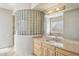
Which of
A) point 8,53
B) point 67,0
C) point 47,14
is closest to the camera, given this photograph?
point 67,0

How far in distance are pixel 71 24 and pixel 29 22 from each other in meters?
0.63

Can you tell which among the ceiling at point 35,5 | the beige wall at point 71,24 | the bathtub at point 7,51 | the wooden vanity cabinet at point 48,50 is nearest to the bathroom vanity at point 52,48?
the wooden vanity cabinet at point 48,50

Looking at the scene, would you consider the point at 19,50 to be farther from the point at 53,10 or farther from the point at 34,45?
the point at 53,10

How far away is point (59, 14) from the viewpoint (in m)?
1.58

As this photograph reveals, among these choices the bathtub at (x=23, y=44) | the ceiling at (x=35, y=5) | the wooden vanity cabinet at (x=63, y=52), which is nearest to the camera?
the wooden vanity cabinet at (x=63, y=52)

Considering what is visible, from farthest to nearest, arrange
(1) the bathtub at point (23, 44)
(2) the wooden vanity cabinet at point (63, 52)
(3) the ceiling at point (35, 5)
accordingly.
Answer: (1) the bathtub at point (23, 44), (3) the ceiling at point (35, 5), (2) the wooden vanity cabinet at point (63, 52)

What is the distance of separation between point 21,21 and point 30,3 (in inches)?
12.4

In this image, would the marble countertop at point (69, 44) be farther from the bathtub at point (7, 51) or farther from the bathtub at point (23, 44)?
the bathtub at point (7, 51)

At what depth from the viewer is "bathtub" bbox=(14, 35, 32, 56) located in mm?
1604

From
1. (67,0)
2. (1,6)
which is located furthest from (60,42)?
(1,6)

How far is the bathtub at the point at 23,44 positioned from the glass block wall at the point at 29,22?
63 mm

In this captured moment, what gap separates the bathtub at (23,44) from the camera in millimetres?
1604

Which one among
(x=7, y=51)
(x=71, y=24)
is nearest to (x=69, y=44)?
(x=71, y=24)

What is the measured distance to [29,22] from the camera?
1640 millimetres
